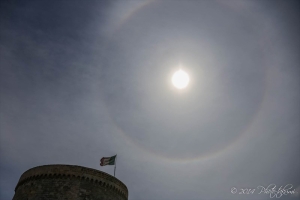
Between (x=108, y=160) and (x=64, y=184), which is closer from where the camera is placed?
(x=64, y=184)

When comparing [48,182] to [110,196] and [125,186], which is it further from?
[125,186]

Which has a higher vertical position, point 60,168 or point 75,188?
point 60,168

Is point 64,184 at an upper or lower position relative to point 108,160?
lower

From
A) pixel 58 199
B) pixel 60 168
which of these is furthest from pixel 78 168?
pixel 58 199

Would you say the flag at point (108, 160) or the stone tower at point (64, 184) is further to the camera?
the flag at point (108, 160)

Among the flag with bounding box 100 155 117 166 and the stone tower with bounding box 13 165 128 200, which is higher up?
the flag with bounding box 100 155 117 166

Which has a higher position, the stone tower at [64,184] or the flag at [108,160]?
the flag at [108,160]

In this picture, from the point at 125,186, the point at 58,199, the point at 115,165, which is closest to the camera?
the point at 58,199

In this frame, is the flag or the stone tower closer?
the stone tower
